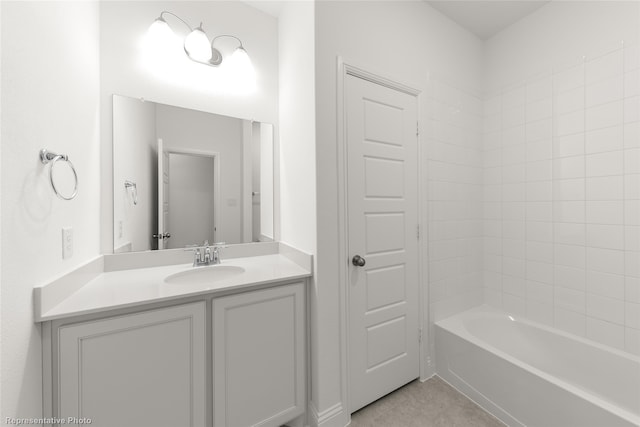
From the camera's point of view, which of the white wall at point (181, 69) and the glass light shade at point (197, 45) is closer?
the white wall at point (181, 69)

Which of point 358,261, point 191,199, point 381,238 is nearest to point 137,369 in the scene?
point 191,199

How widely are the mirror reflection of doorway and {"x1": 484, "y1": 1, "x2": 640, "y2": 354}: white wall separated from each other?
2.29 meters

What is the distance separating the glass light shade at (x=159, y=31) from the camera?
56.4 inches

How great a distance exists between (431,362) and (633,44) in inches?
93.0

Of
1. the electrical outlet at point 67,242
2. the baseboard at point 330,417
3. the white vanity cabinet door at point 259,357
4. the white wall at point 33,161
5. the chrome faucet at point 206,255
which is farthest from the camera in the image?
the chrome faucet at point 206,255

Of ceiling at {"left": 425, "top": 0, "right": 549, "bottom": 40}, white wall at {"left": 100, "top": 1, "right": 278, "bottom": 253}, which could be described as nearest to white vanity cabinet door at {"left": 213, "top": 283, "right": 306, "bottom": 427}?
white wall at {"left": 100, "top": 1, "right": 278, "bottom": 253}

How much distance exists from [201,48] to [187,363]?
5.80 feet

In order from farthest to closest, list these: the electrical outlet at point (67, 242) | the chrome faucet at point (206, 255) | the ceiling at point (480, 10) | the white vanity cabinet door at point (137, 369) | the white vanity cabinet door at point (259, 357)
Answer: the ceiling at point (480, 10), the chrome faucet at point (206, 255), the white vanity cabinet door at point (259, 357), the electrical outlet at point (67, 242), the white vanity cabinet door at point (137, 369)

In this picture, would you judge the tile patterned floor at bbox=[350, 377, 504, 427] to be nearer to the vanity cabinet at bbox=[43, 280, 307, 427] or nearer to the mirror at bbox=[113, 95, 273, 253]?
the vanity cabinet at bbox=[43, 280, 307, 427]

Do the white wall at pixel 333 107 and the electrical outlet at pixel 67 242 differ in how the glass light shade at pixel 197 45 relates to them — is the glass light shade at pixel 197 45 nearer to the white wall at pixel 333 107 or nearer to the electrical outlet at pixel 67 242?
the white wall at pixel 333 107

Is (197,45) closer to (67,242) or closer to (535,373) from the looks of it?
(67,242)

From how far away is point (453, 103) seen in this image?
77.2 inches

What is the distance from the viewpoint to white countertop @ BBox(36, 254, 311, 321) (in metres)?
0.92

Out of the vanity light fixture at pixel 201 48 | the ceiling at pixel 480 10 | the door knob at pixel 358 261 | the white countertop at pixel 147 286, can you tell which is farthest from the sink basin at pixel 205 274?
the ceiling at pixel 480 10
